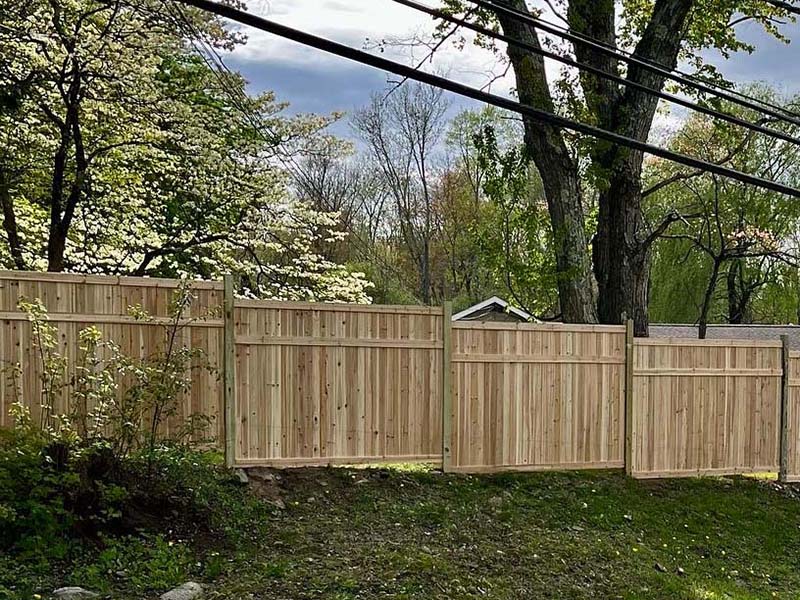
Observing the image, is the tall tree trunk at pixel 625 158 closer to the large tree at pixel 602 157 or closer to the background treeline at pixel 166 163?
the large tree at pixel 602 157

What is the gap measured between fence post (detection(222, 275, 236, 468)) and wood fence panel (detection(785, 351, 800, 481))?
5.36 m

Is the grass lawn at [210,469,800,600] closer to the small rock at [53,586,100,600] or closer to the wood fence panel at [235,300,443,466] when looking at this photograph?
the wood fence panel at [235,300,443,466]

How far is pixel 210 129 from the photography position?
29.6 feet

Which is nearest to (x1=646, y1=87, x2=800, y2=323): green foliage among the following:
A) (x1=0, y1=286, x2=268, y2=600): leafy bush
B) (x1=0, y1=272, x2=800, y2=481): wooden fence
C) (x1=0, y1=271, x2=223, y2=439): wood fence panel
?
(x1=0, y1=272, x2=800, y2=481): wooden fence

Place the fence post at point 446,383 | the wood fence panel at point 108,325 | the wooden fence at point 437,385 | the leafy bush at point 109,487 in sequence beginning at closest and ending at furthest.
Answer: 1. the leafy bush at point 109,487
2. the wood fence panel at point 108,325
3. the wooden fence at point 437,385
4. the fence post at point 446,383

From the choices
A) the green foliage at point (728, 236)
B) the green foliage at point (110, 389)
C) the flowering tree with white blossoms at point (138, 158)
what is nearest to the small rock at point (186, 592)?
the green foliage at point (110, 389)

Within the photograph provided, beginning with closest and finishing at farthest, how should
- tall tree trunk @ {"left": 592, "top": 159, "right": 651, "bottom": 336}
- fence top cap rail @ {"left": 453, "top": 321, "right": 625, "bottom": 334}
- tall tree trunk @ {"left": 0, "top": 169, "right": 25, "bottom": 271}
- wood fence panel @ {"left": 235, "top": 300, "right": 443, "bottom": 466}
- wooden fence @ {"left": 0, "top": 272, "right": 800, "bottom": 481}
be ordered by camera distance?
wooden fence @ {"left": 0, "top": 272, "right": 800, "bottom": 481} < wood fence panel @ {"left": 235, "top": 300, "right": 443, "bottom": 466} < fence top cap rail @ {"left": 453, "top": 321, "right": 625, "bottom": 334} < tall tree trunk @ {"left": 0, "top": 169, "right": 25, "bottom": 271} < tall tree trunk @ {"left": 592, "top": 159, "right": 651, "bottom": 336}

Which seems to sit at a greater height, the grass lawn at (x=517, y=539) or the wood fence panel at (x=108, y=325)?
the wood fence panel at (x=108, y=325)

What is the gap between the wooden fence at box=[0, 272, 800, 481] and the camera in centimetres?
505

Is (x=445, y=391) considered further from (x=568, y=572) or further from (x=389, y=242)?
(x=389, y=242)

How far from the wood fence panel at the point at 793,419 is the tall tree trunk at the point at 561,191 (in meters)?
2.09

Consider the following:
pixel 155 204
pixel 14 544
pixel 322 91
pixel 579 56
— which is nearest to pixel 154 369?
pixel 14 544

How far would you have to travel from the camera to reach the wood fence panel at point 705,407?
6.49 metres

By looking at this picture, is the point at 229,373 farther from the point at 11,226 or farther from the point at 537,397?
the point at 11,226
